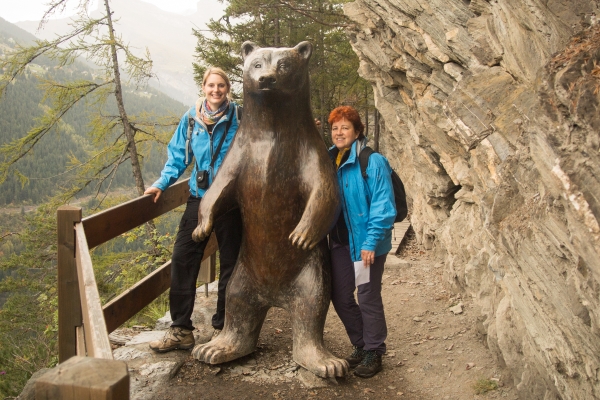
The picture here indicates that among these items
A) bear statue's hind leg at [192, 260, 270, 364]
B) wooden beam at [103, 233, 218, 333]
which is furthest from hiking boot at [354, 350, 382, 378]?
wooden beam at [103, 233, 218, 333]

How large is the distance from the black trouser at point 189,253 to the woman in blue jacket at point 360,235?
2.49 ft

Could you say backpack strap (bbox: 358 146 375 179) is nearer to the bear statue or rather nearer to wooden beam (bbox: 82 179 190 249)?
the bear statue

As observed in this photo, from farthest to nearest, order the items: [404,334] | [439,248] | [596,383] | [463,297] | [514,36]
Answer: [439,248] < [463,297] < [404,334] < [514,36] < [596,383]

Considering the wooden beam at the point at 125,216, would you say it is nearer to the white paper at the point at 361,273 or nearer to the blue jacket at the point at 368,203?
the blue jacket at the point at 368,203

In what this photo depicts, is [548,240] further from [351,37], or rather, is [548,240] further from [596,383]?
[351,37]

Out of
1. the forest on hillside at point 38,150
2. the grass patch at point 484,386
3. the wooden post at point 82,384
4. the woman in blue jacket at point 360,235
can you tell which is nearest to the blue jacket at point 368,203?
the woman in blue jacket at point 360,235

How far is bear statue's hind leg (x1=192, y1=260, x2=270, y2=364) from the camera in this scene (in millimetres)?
3768

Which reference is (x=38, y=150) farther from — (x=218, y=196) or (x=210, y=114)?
(x=218, y=196)

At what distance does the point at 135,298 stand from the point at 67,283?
63cm

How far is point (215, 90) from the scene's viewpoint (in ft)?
12.1

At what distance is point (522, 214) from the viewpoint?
312 cm

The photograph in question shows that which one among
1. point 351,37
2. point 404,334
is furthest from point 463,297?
point 351,37

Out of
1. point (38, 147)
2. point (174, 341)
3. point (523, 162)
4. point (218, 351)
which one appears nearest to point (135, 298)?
point (174, 341)

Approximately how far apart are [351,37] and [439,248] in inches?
145
